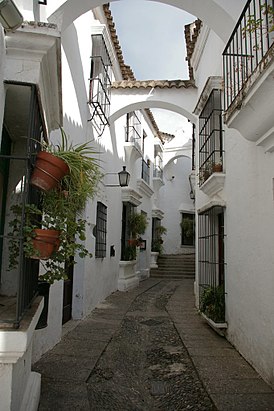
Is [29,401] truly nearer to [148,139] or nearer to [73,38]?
[73,38]

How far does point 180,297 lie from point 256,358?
6132 millimetres

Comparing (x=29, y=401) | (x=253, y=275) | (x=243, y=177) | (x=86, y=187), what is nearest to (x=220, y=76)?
(x=243, y=177)

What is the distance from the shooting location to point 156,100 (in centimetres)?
950

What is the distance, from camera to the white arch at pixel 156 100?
936cm

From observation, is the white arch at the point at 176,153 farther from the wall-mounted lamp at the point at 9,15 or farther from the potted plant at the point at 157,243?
the wall-mounted lamp at the point at 9,15

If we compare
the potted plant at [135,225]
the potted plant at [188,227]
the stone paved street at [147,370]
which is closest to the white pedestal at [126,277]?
the potted plant at [135,225]

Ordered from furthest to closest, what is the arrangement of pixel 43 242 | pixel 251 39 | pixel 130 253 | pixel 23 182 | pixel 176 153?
pixel 176 153 < pixel 130 253 < pixel 251 39 < pixel 23 182 < pixel 43 242

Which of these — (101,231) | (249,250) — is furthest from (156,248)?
(249,250)

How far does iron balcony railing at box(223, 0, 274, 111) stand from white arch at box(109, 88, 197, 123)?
173 inches

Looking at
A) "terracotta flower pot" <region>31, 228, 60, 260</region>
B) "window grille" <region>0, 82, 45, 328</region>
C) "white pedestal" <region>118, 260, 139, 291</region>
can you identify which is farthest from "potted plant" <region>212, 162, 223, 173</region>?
"white pedestal" <region>118, 260, 139, 291</region>

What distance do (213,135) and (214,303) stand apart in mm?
3258

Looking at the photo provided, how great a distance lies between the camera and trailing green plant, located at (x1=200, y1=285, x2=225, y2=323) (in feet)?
19.9

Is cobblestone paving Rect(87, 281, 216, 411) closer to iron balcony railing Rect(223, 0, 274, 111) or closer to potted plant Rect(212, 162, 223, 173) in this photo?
potted plant Rect(212, 162, 223, 173)

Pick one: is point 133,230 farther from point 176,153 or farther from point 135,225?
point 176,153
